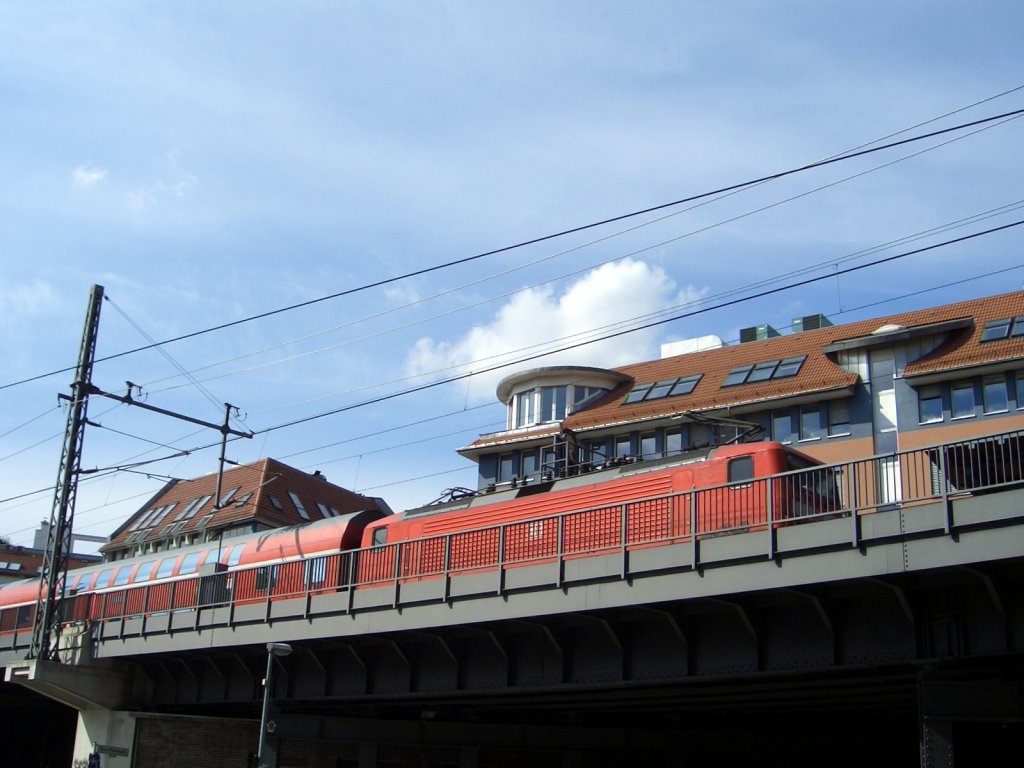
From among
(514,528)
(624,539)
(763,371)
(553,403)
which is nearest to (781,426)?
(763,371)

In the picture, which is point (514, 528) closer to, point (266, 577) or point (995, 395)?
point (266, 577)

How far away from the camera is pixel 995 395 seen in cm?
4375

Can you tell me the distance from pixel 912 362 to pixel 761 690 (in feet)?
88.8

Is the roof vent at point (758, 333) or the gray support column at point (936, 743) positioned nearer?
the gray support column at point (936, 743)

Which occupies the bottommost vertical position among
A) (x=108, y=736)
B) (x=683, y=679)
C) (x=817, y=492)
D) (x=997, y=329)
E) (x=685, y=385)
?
(x=108, y=736)

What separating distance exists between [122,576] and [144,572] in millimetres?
1350

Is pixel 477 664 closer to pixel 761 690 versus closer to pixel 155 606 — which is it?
pixel 761 690

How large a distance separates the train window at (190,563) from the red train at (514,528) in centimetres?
39

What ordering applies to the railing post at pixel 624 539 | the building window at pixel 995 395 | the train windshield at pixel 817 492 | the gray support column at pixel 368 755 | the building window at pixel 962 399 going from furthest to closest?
the building window at pixel 962 399
the building window at pixel 995 395
the gray support column at pixel 368 755
the railing post at pixel 624 539
the train windshield at pixel 817 492

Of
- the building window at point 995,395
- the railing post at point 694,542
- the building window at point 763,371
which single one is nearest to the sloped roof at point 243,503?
the building window at point 763,371

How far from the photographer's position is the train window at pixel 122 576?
3880 centimetres

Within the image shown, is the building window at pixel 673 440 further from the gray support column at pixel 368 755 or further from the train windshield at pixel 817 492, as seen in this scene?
the train windshield at pixel 817 492

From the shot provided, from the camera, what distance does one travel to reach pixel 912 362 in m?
46.9

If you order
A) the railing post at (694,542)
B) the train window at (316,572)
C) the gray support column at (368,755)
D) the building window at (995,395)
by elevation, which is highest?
the building window at (995,395)
